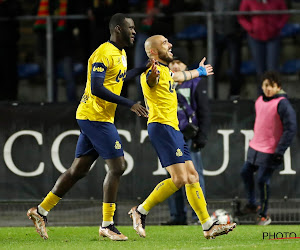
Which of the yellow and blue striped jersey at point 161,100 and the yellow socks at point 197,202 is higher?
the yellow and blue striped jersey at point 161,100

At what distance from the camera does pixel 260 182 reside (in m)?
10.9

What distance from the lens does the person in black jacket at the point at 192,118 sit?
35.3ft

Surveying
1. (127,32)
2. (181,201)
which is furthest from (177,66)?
(127,32)

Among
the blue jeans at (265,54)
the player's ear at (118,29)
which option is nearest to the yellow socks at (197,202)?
the player's ear at (118,29)

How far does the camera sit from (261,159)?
10.9 meters

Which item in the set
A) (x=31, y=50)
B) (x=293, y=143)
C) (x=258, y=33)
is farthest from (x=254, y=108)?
(x=31, y=50)

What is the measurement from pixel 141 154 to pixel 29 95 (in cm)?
311

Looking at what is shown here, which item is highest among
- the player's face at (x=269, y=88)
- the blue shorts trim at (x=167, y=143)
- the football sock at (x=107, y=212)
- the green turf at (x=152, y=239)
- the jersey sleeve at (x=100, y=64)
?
the jersey sleeve at (x=100, y=64)

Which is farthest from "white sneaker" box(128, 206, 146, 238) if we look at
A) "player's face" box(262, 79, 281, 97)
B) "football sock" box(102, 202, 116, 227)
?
"player's face" box(262, 79, 281, 97)

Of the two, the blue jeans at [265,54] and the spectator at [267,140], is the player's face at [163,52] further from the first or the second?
the blue jeans at [265,54]

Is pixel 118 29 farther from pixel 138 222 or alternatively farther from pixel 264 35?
pixel 264 35

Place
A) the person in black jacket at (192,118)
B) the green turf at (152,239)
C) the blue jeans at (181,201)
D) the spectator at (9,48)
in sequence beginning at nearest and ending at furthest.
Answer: the green turf at (152,239) → the person in black jacket at (192,118) → the blue jeans at (181,201) → the spectator at (9,48)

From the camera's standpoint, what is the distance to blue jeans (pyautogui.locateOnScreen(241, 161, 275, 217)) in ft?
35.6

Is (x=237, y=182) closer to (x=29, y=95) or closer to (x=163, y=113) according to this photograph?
(x=163, y=113)
